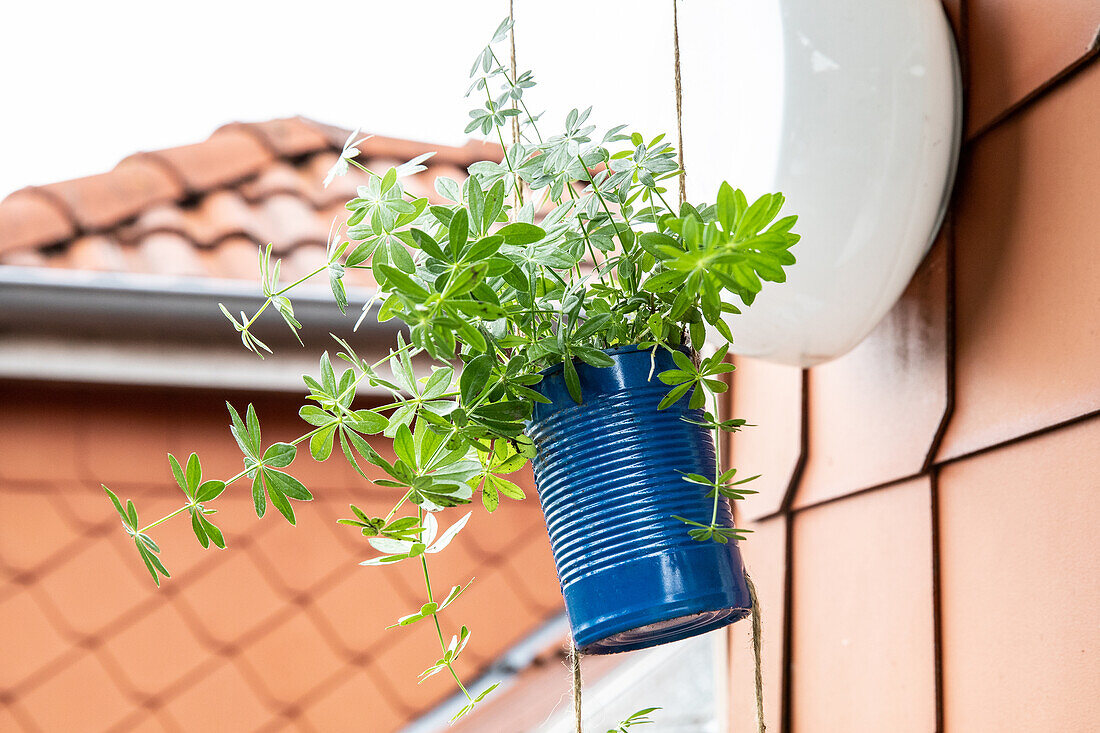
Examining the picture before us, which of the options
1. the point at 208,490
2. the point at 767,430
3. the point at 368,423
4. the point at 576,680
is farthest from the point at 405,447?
the point at 767,430

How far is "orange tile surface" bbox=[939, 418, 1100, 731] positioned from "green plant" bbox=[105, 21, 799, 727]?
33cm

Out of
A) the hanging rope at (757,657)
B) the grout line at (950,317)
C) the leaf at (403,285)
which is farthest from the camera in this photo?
the grout line at (950,317)

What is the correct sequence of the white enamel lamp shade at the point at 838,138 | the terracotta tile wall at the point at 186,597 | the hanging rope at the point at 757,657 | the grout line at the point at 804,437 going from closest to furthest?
the hanging rope at the point at 757,657, the white enamel lamp shade at the point at 838,138, the grout line at the point at 804,437, the terracotta tile wall at the point at 186,597

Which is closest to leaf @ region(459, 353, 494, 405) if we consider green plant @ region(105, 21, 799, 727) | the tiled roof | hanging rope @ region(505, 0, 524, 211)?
green plant @ region(105, 21, 799, 727)

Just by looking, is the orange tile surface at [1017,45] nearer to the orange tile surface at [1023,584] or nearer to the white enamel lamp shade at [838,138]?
the white enamel lamp shade at [838,138]

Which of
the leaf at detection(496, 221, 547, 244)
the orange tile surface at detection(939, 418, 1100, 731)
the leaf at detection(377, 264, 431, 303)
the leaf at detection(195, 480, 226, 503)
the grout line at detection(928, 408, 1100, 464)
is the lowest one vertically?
the orange tile surface at detection(939, 418, 1100, 731)

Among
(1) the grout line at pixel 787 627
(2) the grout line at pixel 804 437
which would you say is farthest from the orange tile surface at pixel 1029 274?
(1) the grout line at pixel 787 627

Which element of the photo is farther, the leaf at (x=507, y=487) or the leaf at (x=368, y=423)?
the leaf at (x=507, y=487)

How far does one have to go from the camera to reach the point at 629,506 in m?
0.69

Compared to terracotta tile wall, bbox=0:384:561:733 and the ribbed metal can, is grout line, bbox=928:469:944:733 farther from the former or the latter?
terracotta tile wall, bbox=0:384:561:733

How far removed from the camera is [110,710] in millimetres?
1609

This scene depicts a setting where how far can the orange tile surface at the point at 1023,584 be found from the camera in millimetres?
773

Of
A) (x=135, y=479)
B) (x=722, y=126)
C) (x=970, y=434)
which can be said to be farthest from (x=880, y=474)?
(x=135, y=479)

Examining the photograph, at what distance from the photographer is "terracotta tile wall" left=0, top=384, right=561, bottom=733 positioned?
161 cm
